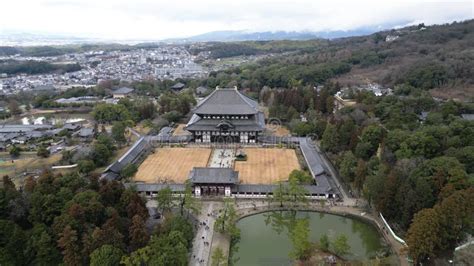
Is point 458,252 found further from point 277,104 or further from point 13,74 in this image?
point 13,74

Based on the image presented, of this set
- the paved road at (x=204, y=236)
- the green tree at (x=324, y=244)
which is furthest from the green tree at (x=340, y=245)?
the paved road at (x=204, y=236)

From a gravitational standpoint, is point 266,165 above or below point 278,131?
above

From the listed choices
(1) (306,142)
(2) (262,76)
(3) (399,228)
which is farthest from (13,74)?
(3) (399,228)

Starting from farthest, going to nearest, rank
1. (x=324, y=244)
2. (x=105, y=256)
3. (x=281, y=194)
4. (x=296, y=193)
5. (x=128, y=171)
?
(x=128, y=171) → (x=281, y=194) → (x=296, y=193) → (x=324, y=244) → (x=105, y=256)

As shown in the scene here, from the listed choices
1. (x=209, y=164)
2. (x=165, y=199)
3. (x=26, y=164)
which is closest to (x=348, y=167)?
(x=209, y=164)

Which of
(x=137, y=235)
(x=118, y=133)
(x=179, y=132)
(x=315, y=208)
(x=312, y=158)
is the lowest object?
(x=179, y=132)

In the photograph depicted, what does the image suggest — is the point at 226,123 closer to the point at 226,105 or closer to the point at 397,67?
the point at 226,105

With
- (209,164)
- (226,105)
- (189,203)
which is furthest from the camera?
(226,105)
